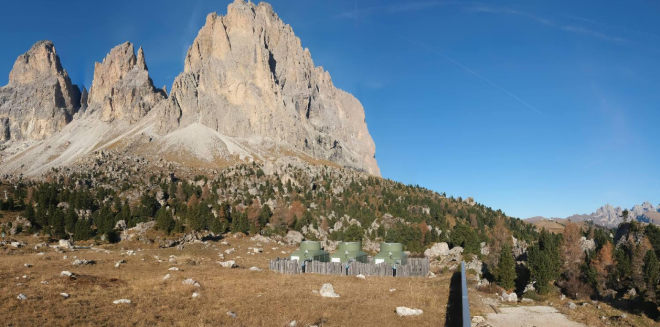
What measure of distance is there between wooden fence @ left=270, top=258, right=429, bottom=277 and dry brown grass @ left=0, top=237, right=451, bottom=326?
2.91 m

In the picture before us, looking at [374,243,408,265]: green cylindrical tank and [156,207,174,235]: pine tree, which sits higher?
[156,207,174,235]: pine tree

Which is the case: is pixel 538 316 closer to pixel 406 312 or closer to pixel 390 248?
pixel 406 312

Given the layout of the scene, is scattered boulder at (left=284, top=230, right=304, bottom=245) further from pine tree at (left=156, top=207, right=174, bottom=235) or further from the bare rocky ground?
the bare rocky ground

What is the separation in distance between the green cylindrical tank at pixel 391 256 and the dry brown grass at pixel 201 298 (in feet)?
34.8

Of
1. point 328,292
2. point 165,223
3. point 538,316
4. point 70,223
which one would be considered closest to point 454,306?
point 538,316

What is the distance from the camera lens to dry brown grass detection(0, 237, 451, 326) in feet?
76.3

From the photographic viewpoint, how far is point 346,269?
48.2 m

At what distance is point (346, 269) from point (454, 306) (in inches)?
806

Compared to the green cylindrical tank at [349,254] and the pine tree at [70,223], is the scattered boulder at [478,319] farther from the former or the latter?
the pine tree at [70,223]

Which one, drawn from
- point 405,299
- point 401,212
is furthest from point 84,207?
point 405,299

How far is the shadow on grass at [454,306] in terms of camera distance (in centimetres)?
2468

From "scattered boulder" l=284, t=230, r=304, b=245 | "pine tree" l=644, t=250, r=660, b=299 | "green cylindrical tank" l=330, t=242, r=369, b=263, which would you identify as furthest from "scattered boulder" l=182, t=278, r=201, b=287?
"pine tree" l=644, t=250, r=660, b=299

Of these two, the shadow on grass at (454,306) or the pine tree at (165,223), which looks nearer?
the shadow on grass at (454,306)

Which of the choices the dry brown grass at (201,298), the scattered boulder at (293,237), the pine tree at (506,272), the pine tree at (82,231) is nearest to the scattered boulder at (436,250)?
the scattered boulder at (293,237)
